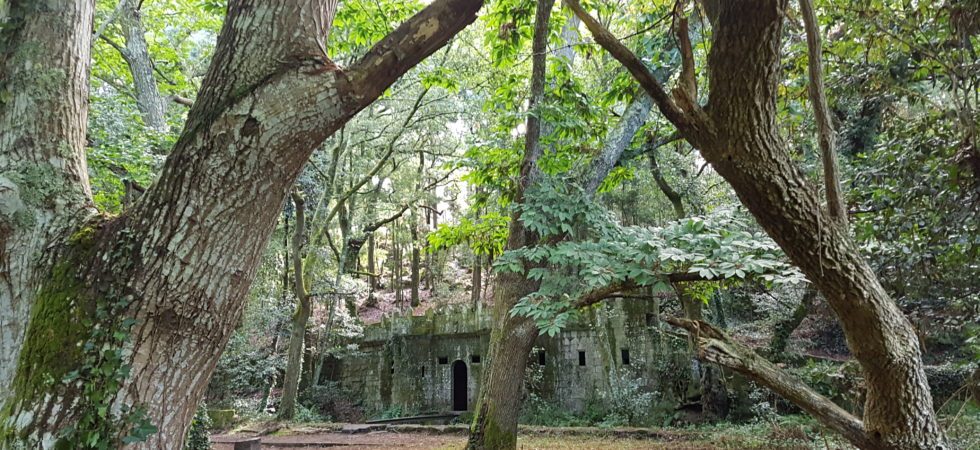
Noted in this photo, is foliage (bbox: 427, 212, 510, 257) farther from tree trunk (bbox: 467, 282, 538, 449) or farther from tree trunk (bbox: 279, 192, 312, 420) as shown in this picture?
tree trunk (bbox: 279, 192, 312, 420)

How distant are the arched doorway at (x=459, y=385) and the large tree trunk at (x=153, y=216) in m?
14.6

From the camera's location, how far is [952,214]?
404 centimetres

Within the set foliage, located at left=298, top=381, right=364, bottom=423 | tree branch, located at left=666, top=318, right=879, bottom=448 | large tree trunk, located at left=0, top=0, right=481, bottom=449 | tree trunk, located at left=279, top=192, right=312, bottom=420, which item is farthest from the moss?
foliage, located at left=298, top=381, right=364, bottom=423

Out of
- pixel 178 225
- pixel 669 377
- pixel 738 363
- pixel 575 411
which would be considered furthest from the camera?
pixel 575 411

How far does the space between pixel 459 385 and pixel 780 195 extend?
14.8 metres

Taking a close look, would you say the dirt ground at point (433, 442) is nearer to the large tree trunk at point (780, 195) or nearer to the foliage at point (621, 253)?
the foliage at point (621, 253)

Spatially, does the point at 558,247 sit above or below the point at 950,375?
above

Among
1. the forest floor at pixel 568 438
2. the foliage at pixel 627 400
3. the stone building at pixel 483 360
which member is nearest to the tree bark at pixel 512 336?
the forest floor at pixel 568 438

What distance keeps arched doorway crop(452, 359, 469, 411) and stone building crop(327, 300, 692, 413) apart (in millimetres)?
31

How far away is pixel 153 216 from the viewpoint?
1.89 meters

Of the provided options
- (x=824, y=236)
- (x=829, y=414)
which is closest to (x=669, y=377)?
(x=829, y=414)

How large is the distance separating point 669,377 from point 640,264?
919 cm

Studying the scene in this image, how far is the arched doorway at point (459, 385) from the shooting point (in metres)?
16.2

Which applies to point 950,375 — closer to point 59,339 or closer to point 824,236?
point 824,236
